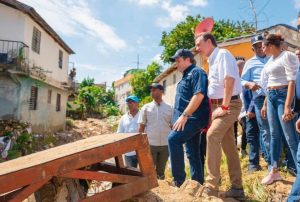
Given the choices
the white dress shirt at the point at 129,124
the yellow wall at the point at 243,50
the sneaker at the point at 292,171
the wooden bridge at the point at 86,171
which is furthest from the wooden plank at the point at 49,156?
the yellow wall at the point at 243,50

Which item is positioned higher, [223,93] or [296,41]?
[296,41]

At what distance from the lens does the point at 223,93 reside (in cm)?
348

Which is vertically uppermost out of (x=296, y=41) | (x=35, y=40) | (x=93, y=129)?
(x=35, y=40)

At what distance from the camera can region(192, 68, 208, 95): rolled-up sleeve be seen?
357cm

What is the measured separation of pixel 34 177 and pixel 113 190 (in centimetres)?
69

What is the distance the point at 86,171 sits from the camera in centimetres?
260

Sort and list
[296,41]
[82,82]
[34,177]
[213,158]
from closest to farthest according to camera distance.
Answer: [34,177], [213,158], [296,41], [82,82]

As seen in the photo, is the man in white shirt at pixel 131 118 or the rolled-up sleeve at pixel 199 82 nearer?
the rolled-up sleeve at pixel 199 82

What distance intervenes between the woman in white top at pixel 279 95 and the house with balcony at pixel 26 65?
1320 centimetres

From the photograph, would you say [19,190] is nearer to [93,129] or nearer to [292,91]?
[292,91]

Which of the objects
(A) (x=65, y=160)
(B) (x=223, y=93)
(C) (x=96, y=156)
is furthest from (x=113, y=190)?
(B) (x=223, y=93)

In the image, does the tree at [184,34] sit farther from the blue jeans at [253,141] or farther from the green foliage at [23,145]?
the blue jeans at [253,141]

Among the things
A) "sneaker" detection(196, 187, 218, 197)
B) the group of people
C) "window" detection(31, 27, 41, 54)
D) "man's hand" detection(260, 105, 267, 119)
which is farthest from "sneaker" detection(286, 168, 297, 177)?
"window" detection(31, 27, 41, 54)

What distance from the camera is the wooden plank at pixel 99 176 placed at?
8.22ft
